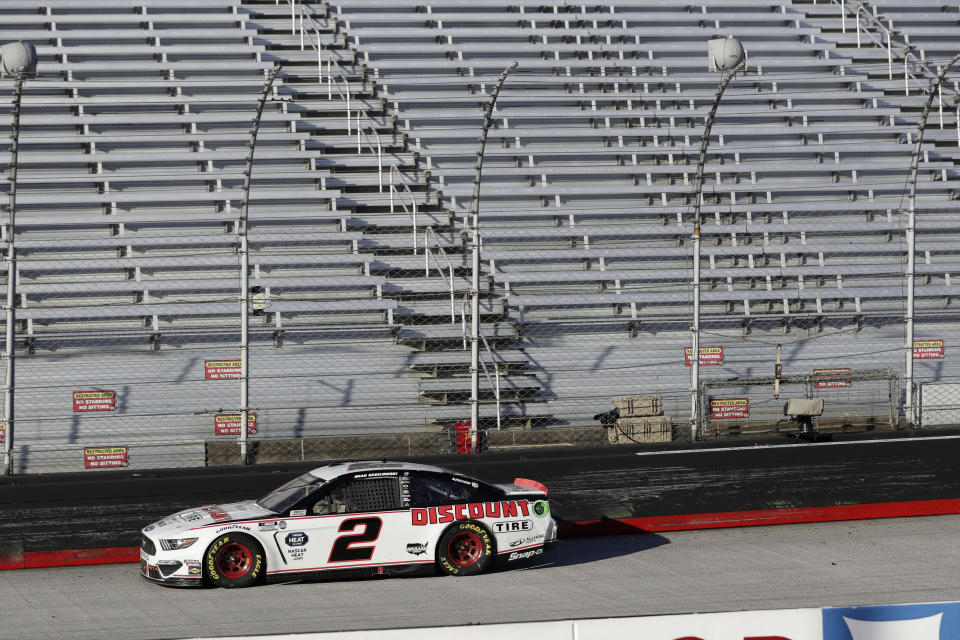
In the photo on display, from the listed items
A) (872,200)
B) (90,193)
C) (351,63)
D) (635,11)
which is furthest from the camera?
(635,11)

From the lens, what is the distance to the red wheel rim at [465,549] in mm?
11156

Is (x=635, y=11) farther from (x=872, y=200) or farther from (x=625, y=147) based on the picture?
(x=872, y=200)

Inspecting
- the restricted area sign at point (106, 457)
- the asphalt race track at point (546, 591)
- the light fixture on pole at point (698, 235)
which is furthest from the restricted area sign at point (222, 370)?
the light fixture on pole at point (698, 235)

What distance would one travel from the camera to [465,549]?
11219 mm

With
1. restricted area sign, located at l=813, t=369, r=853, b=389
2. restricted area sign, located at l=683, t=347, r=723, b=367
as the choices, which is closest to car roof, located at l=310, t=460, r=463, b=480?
restricted area sign, located at l=683, t=347, r=723, b=367

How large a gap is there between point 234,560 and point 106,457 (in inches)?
105

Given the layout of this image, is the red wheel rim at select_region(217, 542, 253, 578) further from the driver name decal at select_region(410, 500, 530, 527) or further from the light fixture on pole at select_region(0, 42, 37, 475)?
the light fixture on pole at select_region(0, 42, 37, 475)

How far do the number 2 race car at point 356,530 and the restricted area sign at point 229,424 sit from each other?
1.70 meters

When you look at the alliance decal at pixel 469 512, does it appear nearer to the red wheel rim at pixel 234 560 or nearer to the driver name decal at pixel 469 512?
the driver name decal at pixel 469 512

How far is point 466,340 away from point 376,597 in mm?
6057

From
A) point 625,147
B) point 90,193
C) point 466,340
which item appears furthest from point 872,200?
point 90,193

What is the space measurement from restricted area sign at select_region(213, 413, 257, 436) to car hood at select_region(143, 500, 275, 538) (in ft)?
5.42

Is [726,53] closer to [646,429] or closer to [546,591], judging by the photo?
[646,429]

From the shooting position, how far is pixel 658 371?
1579 centimetres
